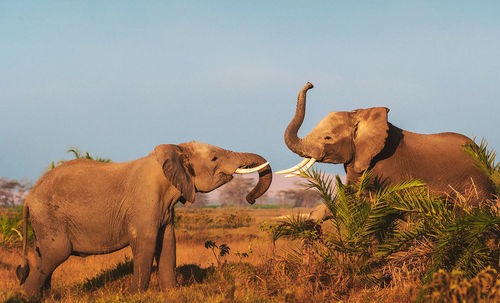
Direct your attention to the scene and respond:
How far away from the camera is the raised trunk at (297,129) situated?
33.9 ft

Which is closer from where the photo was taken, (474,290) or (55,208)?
(474,290)

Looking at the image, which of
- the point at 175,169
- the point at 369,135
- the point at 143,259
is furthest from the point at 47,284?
the point at 369,135

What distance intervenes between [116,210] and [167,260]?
1.26 meters

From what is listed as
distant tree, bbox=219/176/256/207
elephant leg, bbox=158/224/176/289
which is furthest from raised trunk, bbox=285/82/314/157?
distant tree, bbox=219/176/256/207

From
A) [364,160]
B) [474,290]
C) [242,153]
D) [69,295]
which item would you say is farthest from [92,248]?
[474,290]

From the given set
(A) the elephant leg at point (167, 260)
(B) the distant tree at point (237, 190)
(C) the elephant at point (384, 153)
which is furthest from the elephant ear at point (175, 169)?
(B) the distant tree at point (237, 190)

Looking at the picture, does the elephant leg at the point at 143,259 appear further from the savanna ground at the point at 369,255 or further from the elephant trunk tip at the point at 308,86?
the elephant trunk tip at the point at 308,86

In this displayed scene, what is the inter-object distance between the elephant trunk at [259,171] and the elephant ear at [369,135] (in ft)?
5.53

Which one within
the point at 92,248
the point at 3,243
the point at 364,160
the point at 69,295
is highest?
the point at 364,160

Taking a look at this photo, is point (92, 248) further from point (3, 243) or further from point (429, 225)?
point (3, 243)

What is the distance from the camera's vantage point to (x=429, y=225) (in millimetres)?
8164

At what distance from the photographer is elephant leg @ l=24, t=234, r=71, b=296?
902 centimetres

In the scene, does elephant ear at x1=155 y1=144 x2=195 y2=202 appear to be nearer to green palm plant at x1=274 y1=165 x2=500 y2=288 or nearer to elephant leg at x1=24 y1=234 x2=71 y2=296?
green palm plant at x1=274 y1=165 x2=500 y2=288

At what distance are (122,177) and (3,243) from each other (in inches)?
317
